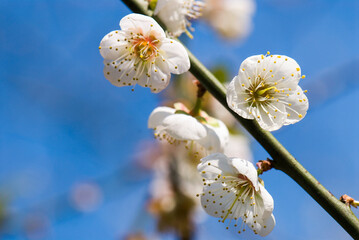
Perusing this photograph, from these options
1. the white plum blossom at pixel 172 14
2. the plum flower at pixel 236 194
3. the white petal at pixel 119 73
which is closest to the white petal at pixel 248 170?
the plum flower at pixel 236 194

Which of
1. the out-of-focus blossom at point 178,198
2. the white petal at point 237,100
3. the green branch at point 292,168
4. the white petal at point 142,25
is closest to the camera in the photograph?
the green branch at point 292,168

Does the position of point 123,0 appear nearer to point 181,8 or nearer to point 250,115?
point 181,8

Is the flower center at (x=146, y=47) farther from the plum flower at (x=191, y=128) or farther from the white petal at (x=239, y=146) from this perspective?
the white petal at (x=239, y=146)

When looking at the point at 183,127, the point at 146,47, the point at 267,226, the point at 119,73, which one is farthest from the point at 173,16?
the point at 267,226

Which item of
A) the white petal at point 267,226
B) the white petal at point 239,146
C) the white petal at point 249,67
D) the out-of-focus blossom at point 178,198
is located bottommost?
the white petal at point 267,226

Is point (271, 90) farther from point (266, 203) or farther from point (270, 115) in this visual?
point (266, 203)

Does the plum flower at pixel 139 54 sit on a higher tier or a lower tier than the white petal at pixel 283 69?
higher

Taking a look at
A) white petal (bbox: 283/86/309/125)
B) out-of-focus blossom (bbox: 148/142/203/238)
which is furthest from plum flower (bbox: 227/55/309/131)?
out-of-focus blossom (bbox: 148/142/203/238)

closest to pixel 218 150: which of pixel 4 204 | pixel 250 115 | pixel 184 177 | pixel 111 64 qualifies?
pixel 250 115

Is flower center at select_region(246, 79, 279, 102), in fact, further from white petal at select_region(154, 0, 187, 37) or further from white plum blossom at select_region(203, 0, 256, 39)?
white plum blossom at select_region(203, 0, 256, 39)
